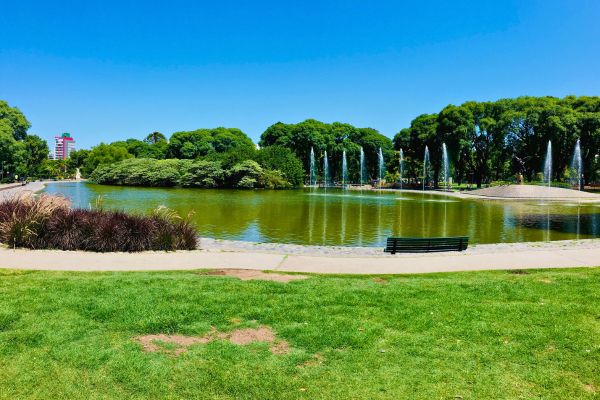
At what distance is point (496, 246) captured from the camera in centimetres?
1573

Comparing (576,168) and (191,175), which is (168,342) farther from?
(191,175)

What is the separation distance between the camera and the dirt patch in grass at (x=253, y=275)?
920 centimetres

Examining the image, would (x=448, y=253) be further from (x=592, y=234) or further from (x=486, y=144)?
(x=486, y=144)

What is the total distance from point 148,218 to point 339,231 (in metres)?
9.35

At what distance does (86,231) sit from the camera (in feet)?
43.4

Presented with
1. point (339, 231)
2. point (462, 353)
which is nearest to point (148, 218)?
point (339, 231)

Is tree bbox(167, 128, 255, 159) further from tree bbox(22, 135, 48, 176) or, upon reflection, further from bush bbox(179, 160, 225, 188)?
tree bbox(22, 135, 48, 176)

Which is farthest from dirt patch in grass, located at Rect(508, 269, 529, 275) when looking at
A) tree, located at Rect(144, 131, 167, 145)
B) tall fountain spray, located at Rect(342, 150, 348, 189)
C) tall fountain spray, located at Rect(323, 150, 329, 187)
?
tree, located at Rect(144, 131, 167, 145)

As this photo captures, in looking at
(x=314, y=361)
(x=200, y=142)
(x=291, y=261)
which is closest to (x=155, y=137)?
(x=200, y=142)

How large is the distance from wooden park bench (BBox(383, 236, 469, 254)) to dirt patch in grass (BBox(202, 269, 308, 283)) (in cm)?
490

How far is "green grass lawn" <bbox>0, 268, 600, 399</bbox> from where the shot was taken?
4.52m

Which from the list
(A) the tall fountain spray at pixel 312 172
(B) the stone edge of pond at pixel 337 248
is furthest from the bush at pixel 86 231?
(A) the tall fountain spray at pixel 312 172

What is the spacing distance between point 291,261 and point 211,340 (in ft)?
20.6

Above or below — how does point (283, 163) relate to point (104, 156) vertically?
below
